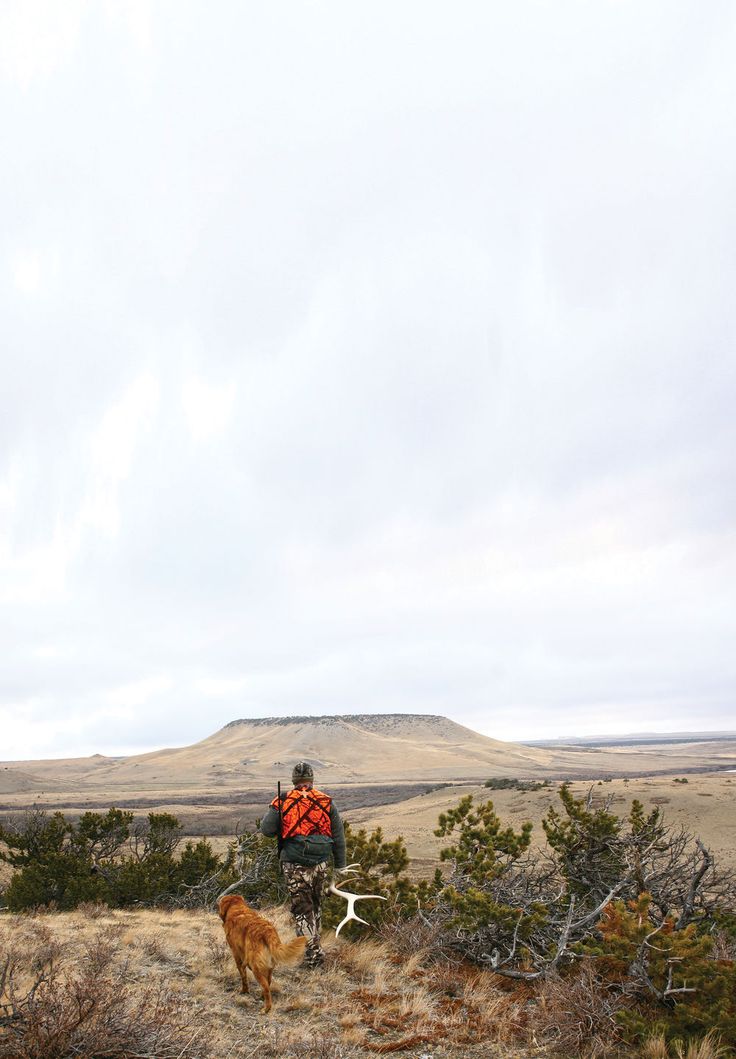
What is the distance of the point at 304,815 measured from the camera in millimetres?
6551

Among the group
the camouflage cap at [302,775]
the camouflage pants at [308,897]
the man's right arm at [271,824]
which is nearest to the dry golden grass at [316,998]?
the camouflage pants at [308,897]

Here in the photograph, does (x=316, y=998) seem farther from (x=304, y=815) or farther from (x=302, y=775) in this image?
(x=302, y=775)

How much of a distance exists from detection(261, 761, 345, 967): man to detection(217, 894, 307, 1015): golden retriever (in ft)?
2.61

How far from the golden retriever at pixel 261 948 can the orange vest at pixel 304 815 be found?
0.91 meters

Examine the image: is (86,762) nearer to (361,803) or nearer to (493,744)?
(493,744)

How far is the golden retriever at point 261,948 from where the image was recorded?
17.5 feet

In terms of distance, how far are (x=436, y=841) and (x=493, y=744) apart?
116m

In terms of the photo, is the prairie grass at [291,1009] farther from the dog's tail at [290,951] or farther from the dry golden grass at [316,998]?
the dog's tail at [290,951]

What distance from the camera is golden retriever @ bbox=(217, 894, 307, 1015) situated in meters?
5.33

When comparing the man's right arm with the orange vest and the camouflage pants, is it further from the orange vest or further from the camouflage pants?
the camouflage pants

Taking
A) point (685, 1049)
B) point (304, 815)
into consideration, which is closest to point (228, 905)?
point (304, 815)

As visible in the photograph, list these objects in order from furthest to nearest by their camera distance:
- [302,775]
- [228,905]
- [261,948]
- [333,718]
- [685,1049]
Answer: [333,718], [302,775], [228,905], [261,948], [685,1049]

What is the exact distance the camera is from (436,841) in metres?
27.6

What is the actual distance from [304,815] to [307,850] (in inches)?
13.5
